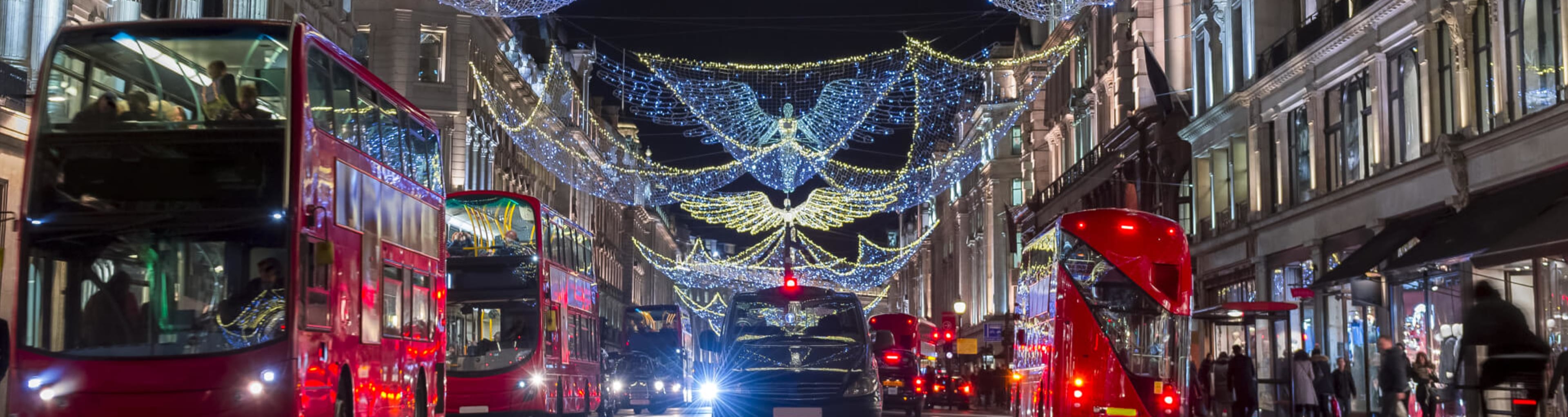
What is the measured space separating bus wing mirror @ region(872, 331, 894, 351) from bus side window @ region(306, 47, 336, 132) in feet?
27.8

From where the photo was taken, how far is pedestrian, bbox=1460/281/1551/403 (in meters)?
12.7

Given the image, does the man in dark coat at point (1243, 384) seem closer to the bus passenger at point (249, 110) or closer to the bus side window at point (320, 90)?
the bus side window at point (320, 90)

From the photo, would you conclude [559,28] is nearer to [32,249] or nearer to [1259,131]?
[1259,131]

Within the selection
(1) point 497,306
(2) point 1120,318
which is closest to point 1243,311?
(2) point 1120,318

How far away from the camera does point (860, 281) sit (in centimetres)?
9000

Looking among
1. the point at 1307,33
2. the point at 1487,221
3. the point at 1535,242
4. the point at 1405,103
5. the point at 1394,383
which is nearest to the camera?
the point at 1535,242

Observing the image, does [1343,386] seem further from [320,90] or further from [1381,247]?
[320,90]

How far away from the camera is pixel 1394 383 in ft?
65.9

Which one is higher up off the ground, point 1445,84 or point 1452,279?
point 1445,84

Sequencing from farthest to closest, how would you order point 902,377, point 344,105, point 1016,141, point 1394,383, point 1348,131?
point 1016,141, point 902,377, point 1348,131, point 1394,383, point 344,105

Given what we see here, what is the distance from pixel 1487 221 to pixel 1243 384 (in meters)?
5.76

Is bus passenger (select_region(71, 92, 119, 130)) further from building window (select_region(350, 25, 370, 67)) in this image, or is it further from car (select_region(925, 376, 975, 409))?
car (select_region(925, 376, 975, 409))

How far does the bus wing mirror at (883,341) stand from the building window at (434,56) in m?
32.4

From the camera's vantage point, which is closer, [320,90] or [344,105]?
[320,90]
